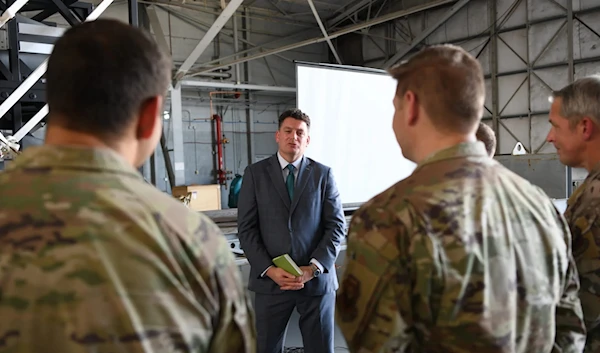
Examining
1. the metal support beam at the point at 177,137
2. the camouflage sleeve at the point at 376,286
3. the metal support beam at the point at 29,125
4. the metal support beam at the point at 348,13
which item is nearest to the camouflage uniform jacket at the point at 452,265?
the camouflage sleeve at the point at 376,286

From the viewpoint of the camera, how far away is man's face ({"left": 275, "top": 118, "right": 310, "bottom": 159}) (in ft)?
8.22

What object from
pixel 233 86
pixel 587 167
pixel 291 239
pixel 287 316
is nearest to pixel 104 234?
pixel 587 167

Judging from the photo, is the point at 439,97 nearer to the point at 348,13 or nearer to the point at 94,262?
the point at 94,262

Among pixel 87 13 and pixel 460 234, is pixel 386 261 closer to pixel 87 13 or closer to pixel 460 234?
pixel 460 234

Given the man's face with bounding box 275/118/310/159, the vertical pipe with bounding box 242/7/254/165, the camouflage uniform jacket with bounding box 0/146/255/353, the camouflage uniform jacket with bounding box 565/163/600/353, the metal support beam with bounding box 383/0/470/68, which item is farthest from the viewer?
the vertical pipe with bounding box 242/7/254/165

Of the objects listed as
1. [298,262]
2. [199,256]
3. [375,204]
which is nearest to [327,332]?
[298,262]

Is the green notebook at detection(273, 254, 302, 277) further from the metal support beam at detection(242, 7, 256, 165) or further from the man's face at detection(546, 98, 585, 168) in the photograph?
the metal support beam at detection(242, 7, 256, 165)

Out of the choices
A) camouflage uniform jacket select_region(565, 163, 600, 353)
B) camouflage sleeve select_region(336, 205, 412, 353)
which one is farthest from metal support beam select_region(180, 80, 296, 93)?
camouflage sleeve select_region(336, 205, 412, 353)

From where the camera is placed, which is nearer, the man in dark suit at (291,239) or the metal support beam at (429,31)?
the man in dark suit at (291,239)

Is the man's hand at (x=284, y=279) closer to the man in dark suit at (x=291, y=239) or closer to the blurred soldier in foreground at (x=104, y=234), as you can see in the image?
the man in dark suit at (x=291, y=239)

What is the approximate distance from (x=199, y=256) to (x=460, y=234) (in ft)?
1.83

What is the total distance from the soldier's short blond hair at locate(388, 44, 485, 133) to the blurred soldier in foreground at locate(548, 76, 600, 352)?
0.55 meters

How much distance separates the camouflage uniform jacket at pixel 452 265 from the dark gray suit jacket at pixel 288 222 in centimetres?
129

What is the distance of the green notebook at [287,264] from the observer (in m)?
2.27
